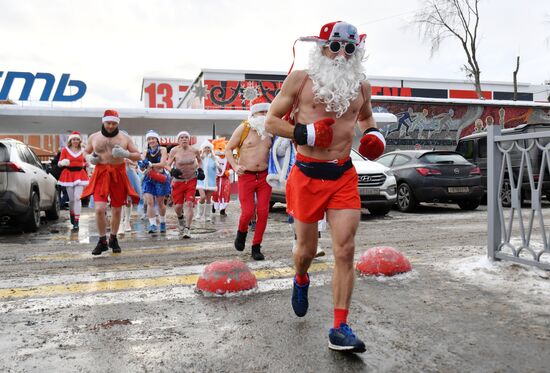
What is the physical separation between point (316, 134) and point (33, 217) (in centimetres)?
775

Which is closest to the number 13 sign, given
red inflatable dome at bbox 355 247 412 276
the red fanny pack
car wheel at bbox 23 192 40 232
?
car wheel at bbox 23 192 40 232

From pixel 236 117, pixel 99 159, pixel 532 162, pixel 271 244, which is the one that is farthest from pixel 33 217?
pixel 236 117

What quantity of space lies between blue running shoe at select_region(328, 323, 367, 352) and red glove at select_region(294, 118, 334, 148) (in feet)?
3.53

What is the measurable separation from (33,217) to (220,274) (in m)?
6.26

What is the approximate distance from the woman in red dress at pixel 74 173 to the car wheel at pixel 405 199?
22.5ft

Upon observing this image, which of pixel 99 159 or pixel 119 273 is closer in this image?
pixel 119 273

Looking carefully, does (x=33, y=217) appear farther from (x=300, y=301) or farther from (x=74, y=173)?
(x=300, y=301)

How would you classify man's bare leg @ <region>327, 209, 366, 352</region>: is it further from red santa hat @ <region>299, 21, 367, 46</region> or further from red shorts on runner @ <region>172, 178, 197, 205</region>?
red shorts on runner @ <region>172, 178, 197, 205</region>

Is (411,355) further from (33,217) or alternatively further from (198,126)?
(198,126)

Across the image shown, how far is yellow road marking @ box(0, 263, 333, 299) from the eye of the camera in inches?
176

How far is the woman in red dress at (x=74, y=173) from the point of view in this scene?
9539 millimetres

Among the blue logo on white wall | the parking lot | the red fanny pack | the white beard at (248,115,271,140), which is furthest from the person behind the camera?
the blue logo on white wall

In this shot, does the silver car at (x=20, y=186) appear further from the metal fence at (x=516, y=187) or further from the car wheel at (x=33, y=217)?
the metal fence at (x=516, y=187)

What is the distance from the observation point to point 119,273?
5.29m
